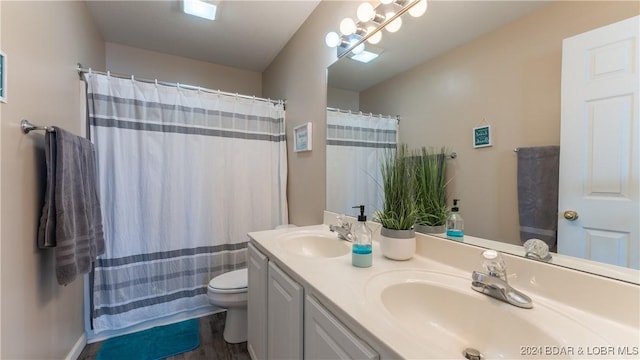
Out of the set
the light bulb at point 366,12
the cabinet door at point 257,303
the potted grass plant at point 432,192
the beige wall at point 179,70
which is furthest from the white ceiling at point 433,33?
the beige wall at point 179,70

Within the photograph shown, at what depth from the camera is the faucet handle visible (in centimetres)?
80

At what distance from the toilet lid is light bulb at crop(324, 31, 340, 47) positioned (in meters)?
1.66

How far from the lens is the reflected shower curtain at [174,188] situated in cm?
185

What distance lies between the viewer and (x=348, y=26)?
5.14ft

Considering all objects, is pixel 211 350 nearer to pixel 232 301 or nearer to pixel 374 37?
pixel 232 301

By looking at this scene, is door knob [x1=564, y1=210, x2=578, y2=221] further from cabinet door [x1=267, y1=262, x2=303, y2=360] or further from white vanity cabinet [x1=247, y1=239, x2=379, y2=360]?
cabinet door [x1=267, y1=262, x2=303, y2=360]

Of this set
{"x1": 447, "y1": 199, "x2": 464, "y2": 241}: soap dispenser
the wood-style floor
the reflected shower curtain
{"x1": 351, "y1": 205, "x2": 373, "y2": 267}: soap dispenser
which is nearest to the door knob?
{"x1": 447, "y1": 199, "x2": 464, "y2": 241}: soap dispenser

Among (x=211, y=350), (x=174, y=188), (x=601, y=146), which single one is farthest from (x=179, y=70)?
(x=601, y=146)

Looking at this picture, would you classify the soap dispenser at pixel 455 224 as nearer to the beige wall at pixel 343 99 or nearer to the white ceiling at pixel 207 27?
the beige wall at pixel 343 99

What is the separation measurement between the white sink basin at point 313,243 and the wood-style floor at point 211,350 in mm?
826

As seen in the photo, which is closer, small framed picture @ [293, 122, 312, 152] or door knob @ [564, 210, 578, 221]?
door knob @ [564, 210, 578, 221]

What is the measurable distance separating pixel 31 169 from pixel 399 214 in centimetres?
166

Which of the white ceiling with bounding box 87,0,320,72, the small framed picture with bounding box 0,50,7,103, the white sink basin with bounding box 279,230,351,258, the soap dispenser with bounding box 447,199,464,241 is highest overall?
the white ceiling with bounding box 87,0,320,72

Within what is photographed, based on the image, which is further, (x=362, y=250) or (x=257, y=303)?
(x=257, y=303)
